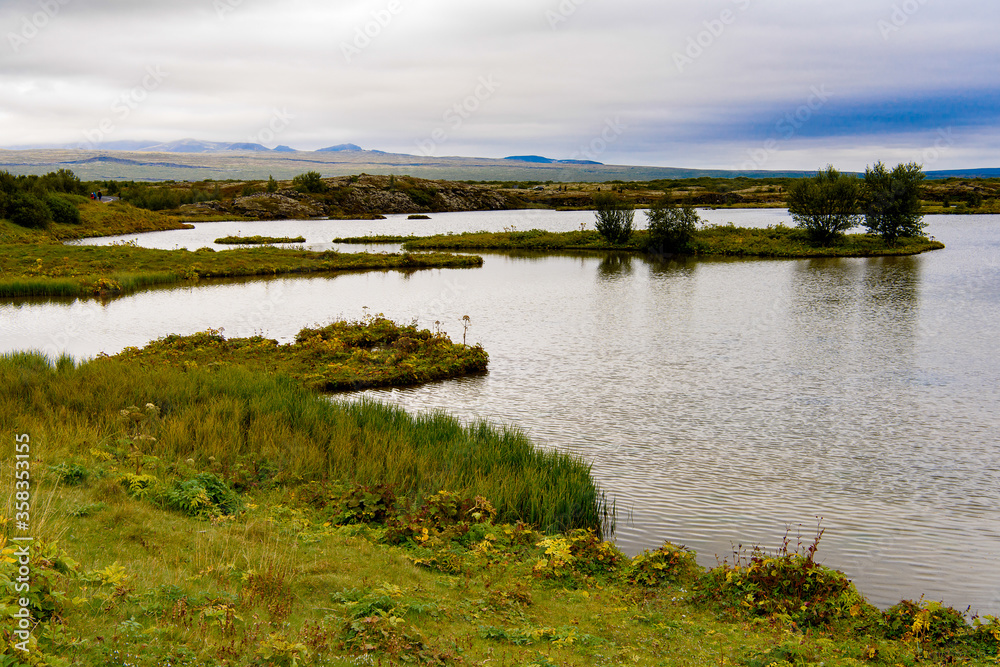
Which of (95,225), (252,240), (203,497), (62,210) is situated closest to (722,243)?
(252,240)

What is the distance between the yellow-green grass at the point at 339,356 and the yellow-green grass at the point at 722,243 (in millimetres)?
42139

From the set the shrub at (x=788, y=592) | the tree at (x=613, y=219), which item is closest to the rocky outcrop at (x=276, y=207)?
the tree at (x=613, y=219)

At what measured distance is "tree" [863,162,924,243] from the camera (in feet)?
206

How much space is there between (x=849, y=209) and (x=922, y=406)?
166 feet

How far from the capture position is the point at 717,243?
2479 inches

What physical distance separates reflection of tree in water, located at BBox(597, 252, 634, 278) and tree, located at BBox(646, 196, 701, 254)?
3.43m

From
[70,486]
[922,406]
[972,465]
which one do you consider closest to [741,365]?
[922,406]

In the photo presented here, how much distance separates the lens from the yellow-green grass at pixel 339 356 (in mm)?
20641

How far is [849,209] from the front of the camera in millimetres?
62125

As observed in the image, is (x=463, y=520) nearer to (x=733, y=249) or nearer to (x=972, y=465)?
(x=972, y=465)

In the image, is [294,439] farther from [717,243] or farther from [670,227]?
[717,243]

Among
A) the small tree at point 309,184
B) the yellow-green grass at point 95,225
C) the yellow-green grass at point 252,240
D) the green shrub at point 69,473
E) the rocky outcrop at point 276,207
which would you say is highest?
the small tree at point 309,184

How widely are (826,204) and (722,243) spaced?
9.77 metres

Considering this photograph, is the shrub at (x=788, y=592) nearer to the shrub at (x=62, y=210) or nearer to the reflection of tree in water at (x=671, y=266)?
the reflection of tree in water at (x=671, y=266)
